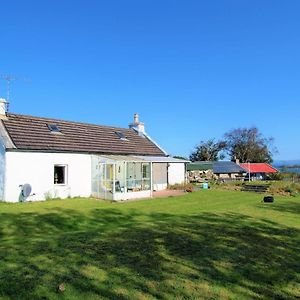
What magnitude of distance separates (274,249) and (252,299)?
3.71m

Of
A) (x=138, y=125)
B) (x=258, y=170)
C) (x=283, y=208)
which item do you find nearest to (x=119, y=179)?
(x=283, y=208)

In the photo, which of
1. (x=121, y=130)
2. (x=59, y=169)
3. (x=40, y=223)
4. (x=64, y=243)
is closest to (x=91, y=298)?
(x=64, y=243)

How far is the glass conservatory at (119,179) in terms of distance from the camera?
2509 centimetres

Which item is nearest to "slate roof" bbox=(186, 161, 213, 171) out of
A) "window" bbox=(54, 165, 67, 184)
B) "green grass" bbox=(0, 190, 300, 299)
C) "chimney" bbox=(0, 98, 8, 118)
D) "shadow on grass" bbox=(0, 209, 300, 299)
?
"window" bbox=(54, 165, 67, 184)

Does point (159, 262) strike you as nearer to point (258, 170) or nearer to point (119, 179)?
point (119, 179)

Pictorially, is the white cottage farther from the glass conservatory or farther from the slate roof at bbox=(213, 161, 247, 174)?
the slate roof at bbox=(213, 161, 247, 174)

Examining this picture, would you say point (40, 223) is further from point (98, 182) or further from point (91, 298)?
point (98, 182)

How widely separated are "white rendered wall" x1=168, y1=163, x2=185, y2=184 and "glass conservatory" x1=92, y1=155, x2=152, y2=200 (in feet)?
23.1

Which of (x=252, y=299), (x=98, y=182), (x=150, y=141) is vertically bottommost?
(x=252, y=299)

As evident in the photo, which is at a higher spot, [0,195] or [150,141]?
[150,141]

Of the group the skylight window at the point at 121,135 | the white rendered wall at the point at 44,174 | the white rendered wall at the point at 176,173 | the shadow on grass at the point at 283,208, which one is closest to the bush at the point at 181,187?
the white rendered wall at the point at 176,173

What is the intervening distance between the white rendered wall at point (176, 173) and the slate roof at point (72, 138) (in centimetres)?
173

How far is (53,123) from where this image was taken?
92.9ft

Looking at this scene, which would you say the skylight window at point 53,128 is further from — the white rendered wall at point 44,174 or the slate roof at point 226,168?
the slate roof at point 226,168
